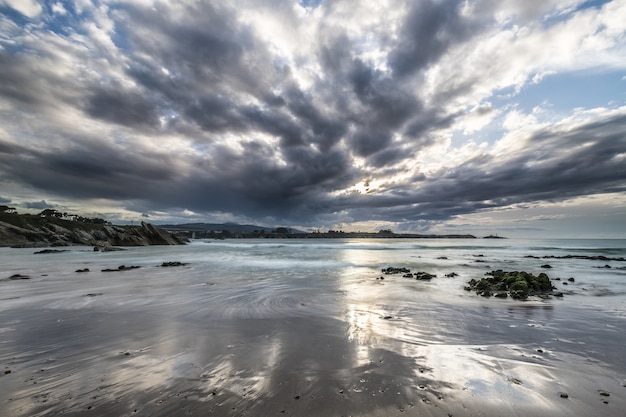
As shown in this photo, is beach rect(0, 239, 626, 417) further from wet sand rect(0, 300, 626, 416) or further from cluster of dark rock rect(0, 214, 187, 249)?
cluster of dark rock rect(0, 214, 187, 249)

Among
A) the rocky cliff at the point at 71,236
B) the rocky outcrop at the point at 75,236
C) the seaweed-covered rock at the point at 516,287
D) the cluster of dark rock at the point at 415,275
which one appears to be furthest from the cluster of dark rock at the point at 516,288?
the rocky cliff at the point at 71,236

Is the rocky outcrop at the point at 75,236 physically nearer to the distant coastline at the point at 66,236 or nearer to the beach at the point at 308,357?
the distant coastline at the point at 66,236

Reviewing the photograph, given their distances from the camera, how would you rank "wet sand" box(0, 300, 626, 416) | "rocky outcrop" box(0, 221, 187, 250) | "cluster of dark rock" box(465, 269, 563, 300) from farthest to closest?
"rocky outcrop" box(0, 221, 187, 250) → "cluster of dark rock" box(465, 269, 563, 300) → "wet sand" box(0, 300, 626, 416)

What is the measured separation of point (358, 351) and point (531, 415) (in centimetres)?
252

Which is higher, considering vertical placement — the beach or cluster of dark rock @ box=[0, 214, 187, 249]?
cluster of dark rock @ box=[0, 214, 187, 249]

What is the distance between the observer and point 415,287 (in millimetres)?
12734

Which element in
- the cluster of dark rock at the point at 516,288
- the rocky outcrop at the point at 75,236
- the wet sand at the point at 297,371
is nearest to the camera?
the wet sand at the point at 297,371

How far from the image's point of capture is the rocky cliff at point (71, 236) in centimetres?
4894

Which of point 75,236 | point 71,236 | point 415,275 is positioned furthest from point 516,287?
point 71,236

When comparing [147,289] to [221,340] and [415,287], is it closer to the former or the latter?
[221,340]

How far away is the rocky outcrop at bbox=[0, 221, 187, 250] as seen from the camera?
160 ft

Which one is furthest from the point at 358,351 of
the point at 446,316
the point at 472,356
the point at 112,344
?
the point at 112,344

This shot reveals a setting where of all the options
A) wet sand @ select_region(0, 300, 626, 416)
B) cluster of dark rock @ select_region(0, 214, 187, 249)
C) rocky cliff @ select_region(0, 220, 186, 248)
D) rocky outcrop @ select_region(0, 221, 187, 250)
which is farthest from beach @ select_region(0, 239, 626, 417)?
cluster of dark rock @ select_region(0, 214, 187, 249)

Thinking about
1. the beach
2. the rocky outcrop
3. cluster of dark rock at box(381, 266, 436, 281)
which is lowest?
the beach
